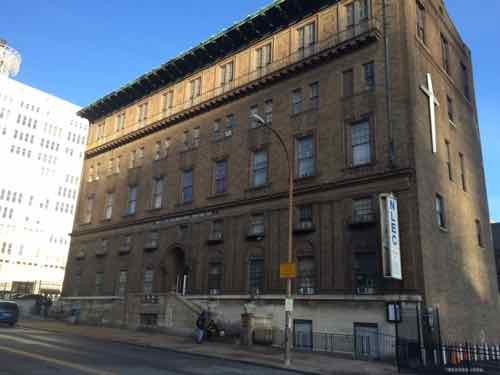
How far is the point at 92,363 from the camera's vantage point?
49.1 feet

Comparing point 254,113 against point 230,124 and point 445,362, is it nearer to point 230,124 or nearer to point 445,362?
point 230,124

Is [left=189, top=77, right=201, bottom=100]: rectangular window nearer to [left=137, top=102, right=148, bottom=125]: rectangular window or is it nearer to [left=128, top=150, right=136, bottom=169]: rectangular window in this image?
[left=137, top=102, right=148, bottom=125]: rectangular window

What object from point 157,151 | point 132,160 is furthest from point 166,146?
point 132,160

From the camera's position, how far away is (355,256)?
25406 millimetres

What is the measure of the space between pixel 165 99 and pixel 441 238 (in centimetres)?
2769

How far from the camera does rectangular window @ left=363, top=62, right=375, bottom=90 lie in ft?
92.3

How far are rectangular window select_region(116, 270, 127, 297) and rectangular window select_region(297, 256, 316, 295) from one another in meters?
18.3

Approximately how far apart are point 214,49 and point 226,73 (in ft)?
8.69

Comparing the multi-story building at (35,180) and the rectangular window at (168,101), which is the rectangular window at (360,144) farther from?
the multi-story building at (35,180)

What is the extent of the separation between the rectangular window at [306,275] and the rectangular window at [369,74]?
439 inches

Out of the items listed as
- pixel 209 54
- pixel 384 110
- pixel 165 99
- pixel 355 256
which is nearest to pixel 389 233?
pixel 355 256

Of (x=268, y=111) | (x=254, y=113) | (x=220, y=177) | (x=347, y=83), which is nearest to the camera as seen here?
(x=347, y=83)

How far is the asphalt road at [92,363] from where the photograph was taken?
13227 millimetres

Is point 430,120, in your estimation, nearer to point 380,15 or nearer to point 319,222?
point 380,15
